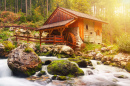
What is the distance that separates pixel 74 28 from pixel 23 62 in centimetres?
1155

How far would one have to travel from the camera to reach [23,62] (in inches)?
281

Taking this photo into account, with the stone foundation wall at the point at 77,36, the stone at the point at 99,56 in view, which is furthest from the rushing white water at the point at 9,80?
the stone foundation wall at the point at 77,36

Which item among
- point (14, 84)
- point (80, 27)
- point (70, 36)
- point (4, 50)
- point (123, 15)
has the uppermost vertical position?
point (123, 15)

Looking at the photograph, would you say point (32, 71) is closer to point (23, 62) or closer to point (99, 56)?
point (23, 62)

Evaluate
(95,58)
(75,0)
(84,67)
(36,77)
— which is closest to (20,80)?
(36,77)

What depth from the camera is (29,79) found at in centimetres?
666

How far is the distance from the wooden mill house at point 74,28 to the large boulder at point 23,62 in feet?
23.6

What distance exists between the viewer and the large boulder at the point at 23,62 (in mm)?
7031

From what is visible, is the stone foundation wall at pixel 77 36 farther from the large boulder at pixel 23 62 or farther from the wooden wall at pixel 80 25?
the large boulder at pixel 23 62

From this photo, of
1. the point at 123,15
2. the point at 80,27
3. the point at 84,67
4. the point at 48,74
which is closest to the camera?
the point at 48,74

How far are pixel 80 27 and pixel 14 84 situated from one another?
43.0ft

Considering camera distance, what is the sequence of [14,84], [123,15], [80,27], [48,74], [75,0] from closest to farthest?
[14,84]
[48,74]
[80,27]
[75,0]
[123,15]

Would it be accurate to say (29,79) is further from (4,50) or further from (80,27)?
(80,27)

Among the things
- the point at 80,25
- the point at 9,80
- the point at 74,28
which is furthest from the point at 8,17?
the point at 9,80
